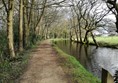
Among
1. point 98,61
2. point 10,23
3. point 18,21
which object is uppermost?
point 18,21

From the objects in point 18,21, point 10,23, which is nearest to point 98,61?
point 18,21

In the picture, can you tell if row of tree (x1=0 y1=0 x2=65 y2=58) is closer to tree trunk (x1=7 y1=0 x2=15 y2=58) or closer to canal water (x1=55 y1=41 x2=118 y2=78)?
tree trunk (x1=7 y1=0 x2=15 y2=58)

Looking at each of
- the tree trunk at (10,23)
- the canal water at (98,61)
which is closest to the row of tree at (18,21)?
the tree trunk at (10,23)

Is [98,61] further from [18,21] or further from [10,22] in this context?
[10,22]

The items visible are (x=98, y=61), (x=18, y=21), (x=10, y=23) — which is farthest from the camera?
(x=18, y=21)

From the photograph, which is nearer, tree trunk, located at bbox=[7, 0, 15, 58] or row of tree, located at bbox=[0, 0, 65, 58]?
tree trunk, located at bbox=[7, 0, 15, 58]

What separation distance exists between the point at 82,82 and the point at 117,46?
30.6m

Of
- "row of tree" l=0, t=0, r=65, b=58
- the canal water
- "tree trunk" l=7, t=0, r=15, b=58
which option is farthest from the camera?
the canal water

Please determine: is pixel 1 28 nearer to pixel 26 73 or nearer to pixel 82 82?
pixel 26 73

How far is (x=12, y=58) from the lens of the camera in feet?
51.7

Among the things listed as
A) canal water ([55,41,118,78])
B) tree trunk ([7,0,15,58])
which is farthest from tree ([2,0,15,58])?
canal water ([55,41,118,78])

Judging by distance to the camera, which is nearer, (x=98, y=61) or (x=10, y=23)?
(x=10, y=23)

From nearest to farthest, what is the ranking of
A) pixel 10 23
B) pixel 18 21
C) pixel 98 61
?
pixel 10 23
pixel 98 61
pixel 18 21

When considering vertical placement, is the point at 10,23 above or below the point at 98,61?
above
